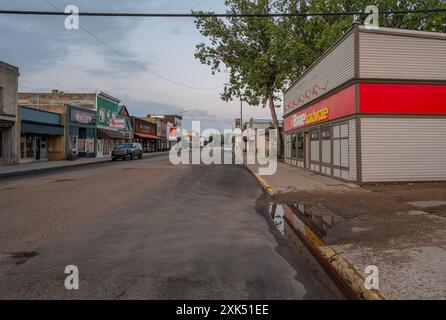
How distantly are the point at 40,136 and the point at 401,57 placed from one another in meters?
31.2

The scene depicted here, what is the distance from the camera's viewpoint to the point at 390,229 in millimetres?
7145

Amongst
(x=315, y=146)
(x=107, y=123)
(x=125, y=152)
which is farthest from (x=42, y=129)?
(x=315, y=146)

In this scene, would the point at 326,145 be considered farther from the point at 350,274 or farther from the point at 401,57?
the point at 350,274

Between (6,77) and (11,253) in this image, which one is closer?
(11,253)

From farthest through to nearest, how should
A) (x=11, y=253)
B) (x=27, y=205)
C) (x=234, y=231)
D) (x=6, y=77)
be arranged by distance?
(x=6, y=77)
(x=27, y=205)
(x=234, y=231)
(x=11, y=253)

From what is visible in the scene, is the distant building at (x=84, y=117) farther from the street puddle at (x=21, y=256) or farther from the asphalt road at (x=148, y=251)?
the street puddle at (x=21, y=256)

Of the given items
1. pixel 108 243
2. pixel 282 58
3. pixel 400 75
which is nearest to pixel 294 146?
pixel 282 58

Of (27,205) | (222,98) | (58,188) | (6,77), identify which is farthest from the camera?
(222,98)

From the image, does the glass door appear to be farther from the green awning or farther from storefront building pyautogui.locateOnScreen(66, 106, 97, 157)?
storefront building pyautogui.locateOnScreen(66, 106, 97, 157)

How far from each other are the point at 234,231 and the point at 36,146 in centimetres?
3141

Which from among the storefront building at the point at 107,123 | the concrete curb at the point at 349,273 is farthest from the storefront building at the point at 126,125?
the concrete curb at the point at 349,273
